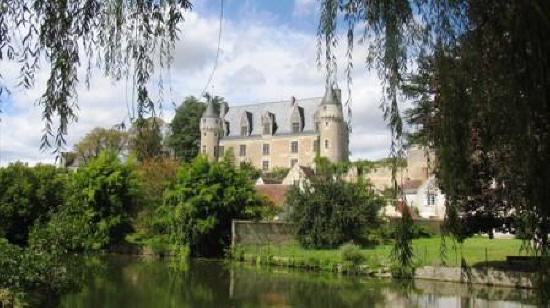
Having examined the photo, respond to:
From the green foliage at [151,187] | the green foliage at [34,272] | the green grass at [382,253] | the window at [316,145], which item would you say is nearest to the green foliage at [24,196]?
the green foliage at [151,187]

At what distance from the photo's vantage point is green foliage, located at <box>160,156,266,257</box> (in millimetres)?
26891

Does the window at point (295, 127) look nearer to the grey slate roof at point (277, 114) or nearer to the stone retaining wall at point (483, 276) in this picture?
the grey slate roof at point (277, 114)

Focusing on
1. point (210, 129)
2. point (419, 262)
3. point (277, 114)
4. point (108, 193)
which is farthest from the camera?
point (277, 114)

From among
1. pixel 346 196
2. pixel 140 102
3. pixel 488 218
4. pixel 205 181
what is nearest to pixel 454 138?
pixel 140 102

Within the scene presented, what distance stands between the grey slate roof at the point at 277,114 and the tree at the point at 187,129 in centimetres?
385

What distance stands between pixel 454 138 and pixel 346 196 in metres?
23.2

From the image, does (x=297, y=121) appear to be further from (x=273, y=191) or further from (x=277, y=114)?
(x=273, y=191)

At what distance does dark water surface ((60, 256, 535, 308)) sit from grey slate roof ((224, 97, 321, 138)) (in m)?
40.0

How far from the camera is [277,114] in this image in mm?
63438

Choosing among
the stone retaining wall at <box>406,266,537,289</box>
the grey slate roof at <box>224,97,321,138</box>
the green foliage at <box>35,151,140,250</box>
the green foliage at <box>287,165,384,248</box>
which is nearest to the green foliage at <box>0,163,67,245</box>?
the green foliage at <box>35,151,140,250</box>

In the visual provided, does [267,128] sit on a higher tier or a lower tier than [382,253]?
higher

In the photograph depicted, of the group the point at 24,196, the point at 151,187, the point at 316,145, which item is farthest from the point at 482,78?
the point at 316,145

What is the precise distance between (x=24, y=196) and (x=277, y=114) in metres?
38.5

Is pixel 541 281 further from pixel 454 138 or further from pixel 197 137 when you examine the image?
pixel 197 137
